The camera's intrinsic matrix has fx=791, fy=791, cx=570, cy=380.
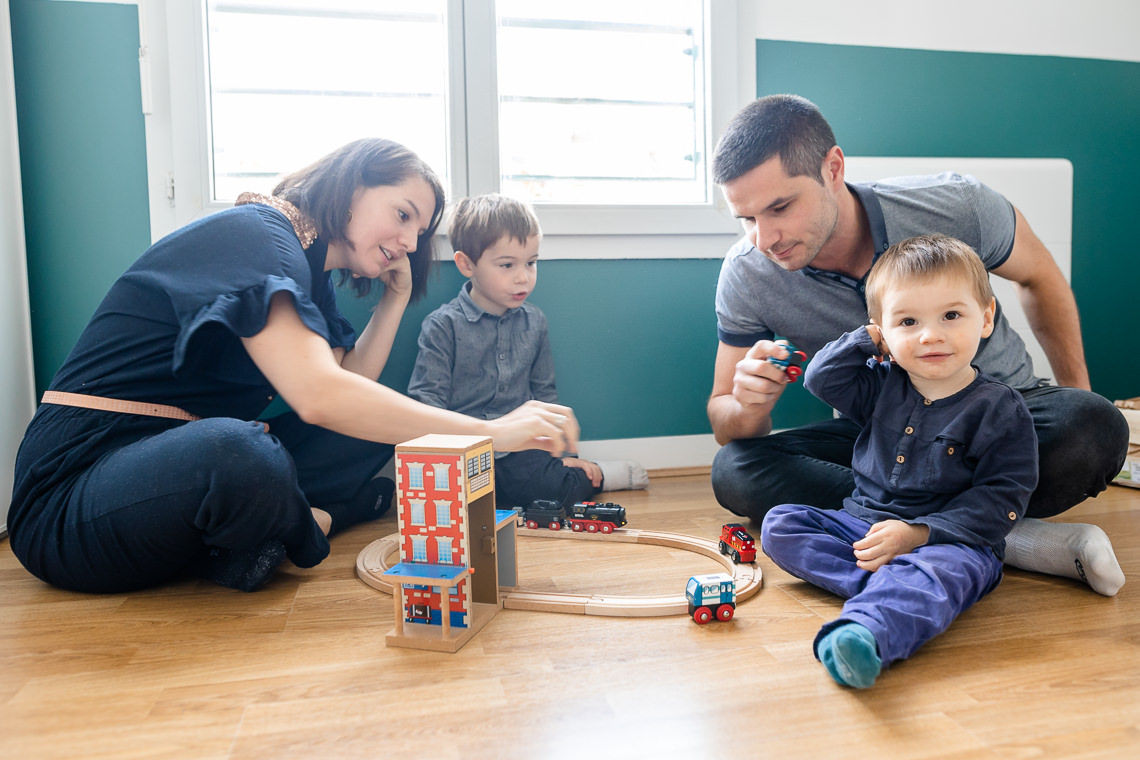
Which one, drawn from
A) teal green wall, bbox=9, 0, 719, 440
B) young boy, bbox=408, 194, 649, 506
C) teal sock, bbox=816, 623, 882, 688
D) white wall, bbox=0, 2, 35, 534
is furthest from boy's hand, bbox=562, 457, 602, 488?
white wall, bbox=0, 2, 35, 534

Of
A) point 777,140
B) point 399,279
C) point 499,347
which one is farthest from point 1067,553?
point 399,279

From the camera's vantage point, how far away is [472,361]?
1904 millimetres

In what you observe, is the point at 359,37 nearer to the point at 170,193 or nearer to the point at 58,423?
the point at 170,193

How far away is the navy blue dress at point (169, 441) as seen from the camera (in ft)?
3.79

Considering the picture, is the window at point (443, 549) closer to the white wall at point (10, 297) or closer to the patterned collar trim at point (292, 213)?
the patterned collar trim at point (292, 213)

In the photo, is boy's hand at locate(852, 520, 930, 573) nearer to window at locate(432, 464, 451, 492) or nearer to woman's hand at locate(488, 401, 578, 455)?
woman's hand at locate(488, 401, 578, 455)

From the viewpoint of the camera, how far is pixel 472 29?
6.54 ft

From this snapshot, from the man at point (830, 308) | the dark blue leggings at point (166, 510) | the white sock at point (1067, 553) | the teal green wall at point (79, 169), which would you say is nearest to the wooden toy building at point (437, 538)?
the dark blue leggings at point (166, 510)

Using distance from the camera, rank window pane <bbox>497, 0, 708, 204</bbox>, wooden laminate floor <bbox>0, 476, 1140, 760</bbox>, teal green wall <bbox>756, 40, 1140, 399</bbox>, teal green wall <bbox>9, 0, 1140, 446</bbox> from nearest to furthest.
Result: 1. wooden laminate floor <bbox>0, 476, 1140, 760</bbox>
2. teal green wall <bbox>9, 0, 1140, 446</bbox>
3. window pane <bbox>497, 0, 708, 204</bbox>
4. teal green wall <bbox>756, 40, 1140, 399</bbox>

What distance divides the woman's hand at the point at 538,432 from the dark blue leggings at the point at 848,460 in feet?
1.81

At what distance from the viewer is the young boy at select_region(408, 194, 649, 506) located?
183cm

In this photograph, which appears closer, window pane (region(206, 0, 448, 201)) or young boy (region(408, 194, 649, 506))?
young boy (region(408, 194, 649, 506))

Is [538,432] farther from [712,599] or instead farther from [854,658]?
[854,658]

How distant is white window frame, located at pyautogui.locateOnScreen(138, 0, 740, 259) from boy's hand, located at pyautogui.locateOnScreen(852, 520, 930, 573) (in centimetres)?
119
